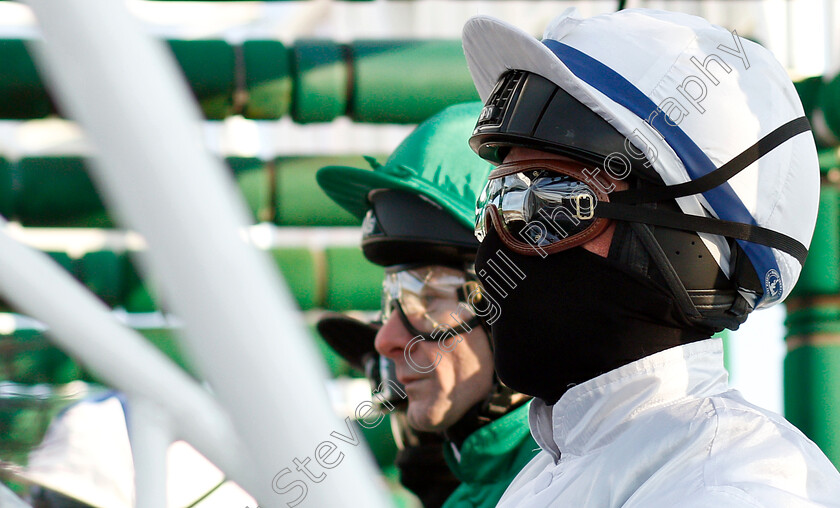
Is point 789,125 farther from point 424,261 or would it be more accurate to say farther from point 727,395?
point 424,261

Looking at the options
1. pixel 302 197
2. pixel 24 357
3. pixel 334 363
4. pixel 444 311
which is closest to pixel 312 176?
pixel 302 197

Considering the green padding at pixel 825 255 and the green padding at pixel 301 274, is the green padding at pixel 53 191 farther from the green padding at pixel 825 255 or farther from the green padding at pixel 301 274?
the green padding at pixel 825 255

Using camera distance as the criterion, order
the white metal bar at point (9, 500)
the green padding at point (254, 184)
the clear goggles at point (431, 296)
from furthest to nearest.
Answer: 1. the green padding at point (254, 184)
2. the clear goggles at point (431, 296)
3. the white metal bar at point (9, 500)

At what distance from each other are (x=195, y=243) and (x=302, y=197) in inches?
148

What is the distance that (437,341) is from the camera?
2.64 meters

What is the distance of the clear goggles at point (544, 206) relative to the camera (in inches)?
67.8

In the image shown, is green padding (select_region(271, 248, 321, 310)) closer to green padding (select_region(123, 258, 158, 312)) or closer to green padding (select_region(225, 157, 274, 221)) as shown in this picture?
green padding (select_region(225, 157, 274, 221))

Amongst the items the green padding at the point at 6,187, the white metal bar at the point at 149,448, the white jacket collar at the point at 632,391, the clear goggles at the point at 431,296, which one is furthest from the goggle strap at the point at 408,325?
the green padding at the point at 6,187

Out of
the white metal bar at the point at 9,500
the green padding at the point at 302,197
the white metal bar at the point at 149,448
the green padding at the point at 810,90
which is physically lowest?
the green padding at the point at 302,197

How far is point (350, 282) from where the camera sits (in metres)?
4.46

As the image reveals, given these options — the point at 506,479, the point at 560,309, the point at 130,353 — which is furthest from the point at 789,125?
the point at 130,353

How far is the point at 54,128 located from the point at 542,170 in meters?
3.14

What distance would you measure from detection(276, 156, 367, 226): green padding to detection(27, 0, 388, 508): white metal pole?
12.1ft

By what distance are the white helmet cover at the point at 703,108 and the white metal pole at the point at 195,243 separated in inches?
44.9
